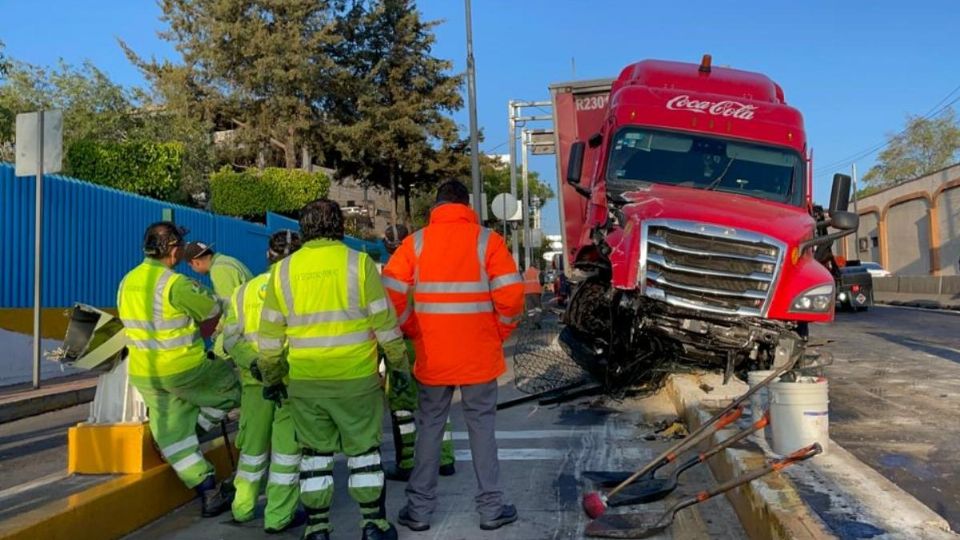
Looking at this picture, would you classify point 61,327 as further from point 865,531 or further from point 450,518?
point 865,531

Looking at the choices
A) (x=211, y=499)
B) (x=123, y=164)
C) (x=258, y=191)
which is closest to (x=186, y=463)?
(x=211, y=499)

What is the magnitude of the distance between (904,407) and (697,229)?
322 centimetres

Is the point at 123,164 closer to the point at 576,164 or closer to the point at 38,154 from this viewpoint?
the point at 38,154

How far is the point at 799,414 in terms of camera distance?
4.59m

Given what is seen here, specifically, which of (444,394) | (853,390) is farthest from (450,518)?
(853,390)

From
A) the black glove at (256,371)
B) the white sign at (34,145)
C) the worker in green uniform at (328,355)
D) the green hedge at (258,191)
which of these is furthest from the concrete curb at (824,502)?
the green hedge at (258,191)

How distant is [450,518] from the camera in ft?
15.3

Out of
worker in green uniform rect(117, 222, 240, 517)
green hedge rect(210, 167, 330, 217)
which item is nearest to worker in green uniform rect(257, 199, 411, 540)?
worker in green uniform rect(117, 222, 240, 517)

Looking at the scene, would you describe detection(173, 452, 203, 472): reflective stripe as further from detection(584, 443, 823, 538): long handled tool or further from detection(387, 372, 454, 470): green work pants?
detection(584, 443, 823, 538): long handled tool

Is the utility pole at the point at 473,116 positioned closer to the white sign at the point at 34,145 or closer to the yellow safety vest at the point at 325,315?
the white sign at the point at 34,145

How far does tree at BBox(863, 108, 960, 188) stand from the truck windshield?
58401 mm

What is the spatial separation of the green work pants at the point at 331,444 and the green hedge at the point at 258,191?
18.8 m

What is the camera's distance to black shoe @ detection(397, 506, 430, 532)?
4.41 metres

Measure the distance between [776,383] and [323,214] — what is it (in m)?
2.91
